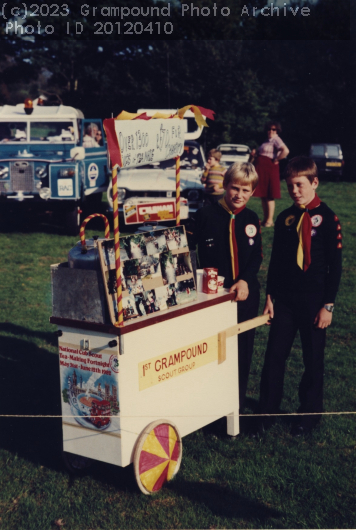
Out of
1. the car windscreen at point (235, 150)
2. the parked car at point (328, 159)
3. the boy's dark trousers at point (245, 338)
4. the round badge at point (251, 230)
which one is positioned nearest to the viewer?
the round badge at point (251, 230)

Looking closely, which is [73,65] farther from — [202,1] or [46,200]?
[46,200]

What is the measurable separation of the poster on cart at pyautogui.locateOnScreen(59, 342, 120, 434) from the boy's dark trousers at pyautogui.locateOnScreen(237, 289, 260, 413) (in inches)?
52.1

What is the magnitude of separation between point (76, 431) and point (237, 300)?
1.35 meters

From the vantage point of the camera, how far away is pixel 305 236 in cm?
411

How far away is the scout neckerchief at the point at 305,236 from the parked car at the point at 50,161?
25.7 ft

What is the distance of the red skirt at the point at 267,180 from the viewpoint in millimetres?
11188

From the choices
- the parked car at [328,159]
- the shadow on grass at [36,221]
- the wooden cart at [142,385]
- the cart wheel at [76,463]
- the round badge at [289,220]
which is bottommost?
the cart wheel at [76,463]

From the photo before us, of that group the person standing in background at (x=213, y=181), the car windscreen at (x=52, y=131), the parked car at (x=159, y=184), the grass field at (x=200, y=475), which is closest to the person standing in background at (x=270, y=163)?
the person standing in background at (x=213, y=181)

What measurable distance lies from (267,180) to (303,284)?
284 inches

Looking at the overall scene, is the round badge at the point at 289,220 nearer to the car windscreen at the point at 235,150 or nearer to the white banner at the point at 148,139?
the white banner at the point at 148,139

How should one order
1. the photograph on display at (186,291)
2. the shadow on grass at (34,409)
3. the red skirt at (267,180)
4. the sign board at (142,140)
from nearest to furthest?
the sign board at (142,140), the photograph on display at (186,291), the shadow on grass at (34,409), the red skirt at (267,180)

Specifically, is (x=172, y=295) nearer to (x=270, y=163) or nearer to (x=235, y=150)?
(x=270, y=163)

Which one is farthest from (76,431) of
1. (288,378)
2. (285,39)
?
(285,39)

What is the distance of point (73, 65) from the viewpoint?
36875 millimetres
